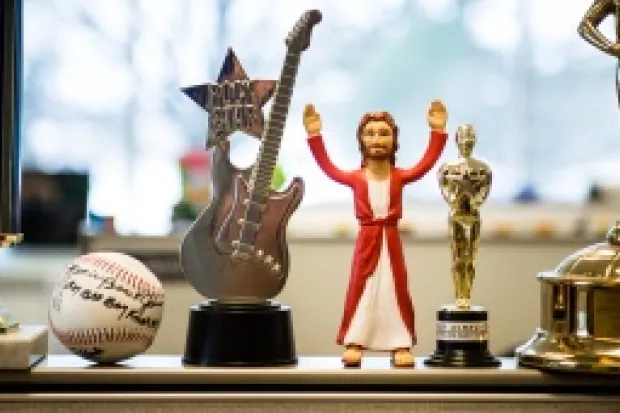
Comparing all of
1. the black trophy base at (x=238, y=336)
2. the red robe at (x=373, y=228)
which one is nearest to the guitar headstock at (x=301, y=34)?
the red robe at (x=373, y=228)

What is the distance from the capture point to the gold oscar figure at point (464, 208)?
128 centimetres

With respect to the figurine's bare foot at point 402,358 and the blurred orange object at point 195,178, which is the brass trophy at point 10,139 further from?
the blurred orange object at point 195,178

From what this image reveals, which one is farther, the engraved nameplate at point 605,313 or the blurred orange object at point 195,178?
the blurred orange object at point 195,178

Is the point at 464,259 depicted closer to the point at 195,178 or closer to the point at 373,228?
the point at 373,228

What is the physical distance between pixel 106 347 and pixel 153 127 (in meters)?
2.58

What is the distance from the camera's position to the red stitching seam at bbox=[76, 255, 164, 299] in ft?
4.08

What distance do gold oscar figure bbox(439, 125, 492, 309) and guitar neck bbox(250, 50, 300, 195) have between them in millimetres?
195

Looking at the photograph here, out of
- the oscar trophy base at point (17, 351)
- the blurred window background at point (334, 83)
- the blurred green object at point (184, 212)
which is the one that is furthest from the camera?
the blurred window background at point (334, 83)

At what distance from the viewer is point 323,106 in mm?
3783

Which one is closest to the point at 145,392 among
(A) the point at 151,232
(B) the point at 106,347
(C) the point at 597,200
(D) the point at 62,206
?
(B) the point at 106,347

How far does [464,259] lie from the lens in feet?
4.22

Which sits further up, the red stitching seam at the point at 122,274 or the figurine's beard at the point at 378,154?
the figurine's beard at the point at 378,154
